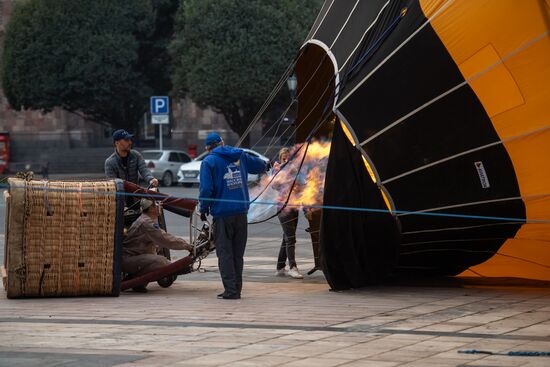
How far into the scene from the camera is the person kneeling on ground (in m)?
12.6

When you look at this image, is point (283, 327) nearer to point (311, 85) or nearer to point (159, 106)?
point (311, 85)

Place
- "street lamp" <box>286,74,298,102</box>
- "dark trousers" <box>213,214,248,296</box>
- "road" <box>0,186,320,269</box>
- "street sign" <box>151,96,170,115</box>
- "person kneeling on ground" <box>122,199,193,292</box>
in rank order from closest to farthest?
"dark trousers" <box>213,214,248,296</box>, "person kneeling on ground" <box>122,199,193,292</box>, "street lamp" <box>286,74,298,102</box>, "road" <box>0,186,320,269</box>, "street sign" <box>151,96,170,115</box>

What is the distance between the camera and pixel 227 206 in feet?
40.1

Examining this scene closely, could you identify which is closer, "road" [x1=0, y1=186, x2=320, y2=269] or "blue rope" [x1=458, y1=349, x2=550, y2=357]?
"blue rope" [x1=458, y1=349, x2=550, y2=357]

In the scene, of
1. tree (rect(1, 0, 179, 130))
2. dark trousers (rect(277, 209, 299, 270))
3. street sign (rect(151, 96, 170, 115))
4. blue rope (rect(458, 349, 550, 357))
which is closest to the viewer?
blue rope (rect(458, 349, 550, 357))

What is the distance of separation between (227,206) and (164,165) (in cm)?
3243

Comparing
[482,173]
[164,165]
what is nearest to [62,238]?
[482,173]

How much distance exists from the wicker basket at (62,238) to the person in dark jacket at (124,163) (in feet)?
4.17

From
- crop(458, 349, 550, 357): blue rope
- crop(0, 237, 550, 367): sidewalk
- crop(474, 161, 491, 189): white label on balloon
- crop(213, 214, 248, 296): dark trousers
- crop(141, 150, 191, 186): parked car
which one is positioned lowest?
crop(458, 349, 550, 357): blue rope

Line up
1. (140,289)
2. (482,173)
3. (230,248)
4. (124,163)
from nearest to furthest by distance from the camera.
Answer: (482,173) < (230,248) < (140,289) < (124,163)

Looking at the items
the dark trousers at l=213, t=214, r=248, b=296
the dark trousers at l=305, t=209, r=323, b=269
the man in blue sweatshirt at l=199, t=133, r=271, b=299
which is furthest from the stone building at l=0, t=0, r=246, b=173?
the dark trousers at l=213, t=214, r=248, b=296

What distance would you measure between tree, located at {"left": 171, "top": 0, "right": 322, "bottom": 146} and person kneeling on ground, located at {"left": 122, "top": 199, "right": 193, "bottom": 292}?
112ft

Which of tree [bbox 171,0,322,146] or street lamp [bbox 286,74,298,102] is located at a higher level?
tree [bbox 171,0,322,146]

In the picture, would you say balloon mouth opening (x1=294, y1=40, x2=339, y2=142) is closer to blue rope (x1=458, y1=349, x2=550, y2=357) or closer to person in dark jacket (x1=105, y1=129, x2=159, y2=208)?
person in dark jacket (x1=105, y1=129, x2=159, y2=208)
